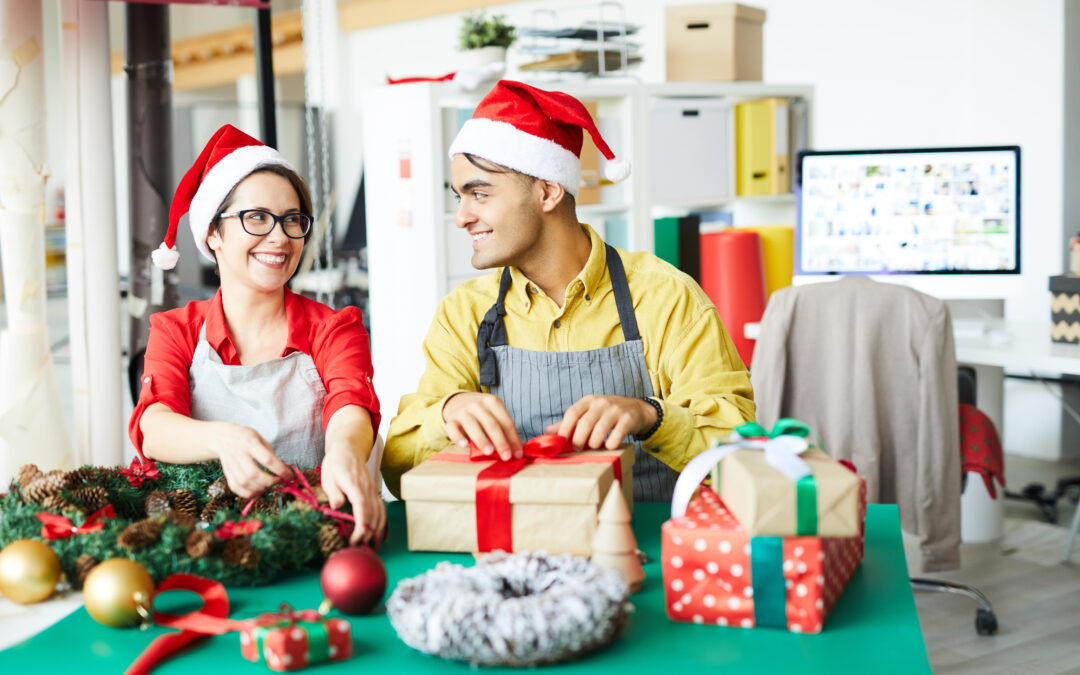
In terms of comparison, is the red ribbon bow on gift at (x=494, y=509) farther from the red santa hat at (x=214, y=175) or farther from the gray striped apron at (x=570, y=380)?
the red santa hat at (x=214, y=175)

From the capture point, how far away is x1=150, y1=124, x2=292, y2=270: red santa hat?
1.53 metres

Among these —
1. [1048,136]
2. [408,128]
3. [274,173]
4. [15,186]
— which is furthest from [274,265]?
[1048,136]

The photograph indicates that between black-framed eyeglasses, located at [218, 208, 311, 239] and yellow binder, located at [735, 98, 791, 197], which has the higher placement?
yellow binder, located at [735, 98, 791, 197]

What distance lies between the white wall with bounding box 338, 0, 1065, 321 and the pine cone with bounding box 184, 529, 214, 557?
13.3 feet

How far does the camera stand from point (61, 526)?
3.58 ft

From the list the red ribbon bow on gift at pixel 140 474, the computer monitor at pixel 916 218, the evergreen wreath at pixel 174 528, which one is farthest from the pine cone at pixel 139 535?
the computer monitor at pixel 916 218

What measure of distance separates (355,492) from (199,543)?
8.0 inches

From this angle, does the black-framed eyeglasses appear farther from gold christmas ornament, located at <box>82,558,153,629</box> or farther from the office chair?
the office chair

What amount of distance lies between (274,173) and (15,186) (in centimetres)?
97

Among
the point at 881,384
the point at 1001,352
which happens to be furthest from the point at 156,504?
the point at 1001,352

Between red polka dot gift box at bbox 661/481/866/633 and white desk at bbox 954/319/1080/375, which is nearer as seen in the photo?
red polka dot gift box at bbox 661/481/866/633

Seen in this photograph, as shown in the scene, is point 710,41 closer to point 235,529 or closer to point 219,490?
point 219,490

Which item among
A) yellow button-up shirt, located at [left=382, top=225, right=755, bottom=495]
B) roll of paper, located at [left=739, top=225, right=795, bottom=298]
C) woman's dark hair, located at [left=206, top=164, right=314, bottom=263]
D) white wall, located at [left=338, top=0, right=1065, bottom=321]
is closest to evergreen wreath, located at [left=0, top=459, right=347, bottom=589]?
yellow button-up shirt, located at [left=382, top=225, right=755, bottom=495]

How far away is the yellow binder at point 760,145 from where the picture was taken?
13.7 feet
